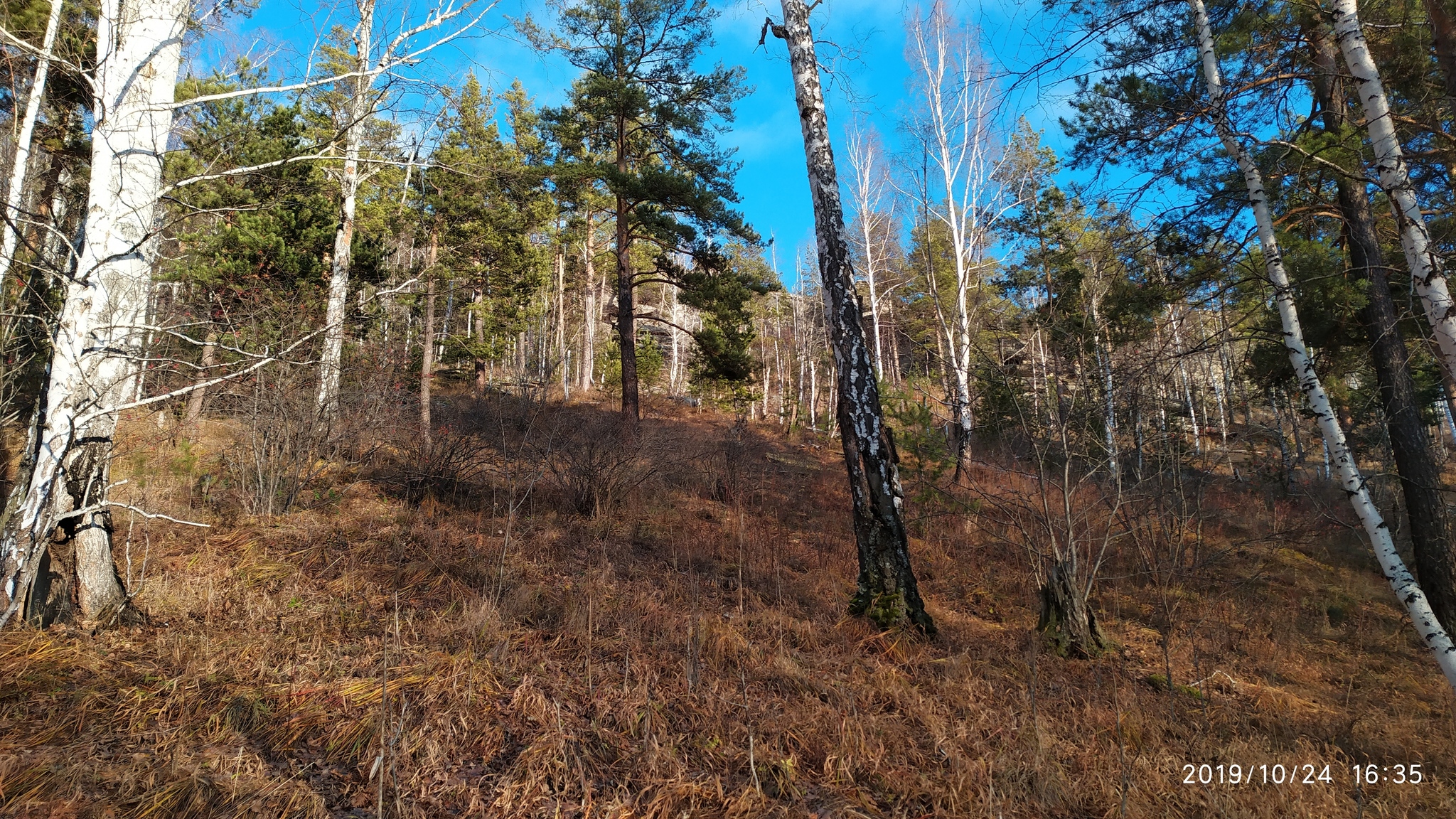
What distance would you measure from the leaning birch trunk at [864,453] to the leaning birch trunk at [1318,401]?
2.98m

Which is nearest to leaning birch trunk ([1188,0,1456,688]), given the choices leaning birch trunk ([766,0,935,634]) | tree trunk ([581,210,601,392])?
leaning birch trunk ([766,0,935,634])

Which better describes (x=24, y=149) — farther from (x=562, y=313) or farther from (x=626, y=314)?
(x=562, y=313)

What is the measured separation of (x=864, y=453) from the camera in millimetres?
4949

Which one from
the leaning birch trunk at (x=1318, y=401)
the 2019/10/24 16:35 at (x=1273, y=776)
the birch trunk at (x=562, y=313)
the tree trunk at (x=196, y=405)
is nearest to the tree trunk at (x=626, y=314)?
the tree trunk at (x=196, y=405)

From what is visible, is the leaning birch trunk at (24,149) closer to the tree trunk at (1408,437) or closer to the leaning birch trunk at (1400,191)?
the leaning birch trunk at (1400,191)

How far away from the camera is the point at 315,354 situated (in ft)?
24.6

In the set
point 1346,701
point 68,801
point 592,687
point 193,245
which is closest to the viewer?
point 68,801

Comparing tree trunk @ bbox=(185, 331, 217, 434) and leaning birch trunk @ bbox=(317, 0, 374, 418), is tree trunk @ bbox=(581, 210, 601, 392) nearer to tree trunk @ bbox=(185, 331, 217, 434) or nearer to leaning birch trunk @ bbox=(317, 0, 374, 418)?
leaning birch trunk @ bbox=(317, 0, 374, 418)

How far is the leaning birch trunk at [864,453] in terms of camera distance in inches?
192

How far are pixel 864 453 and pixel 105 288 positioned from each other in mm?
4791

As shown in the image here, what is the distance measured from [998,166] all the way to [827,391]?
1911cm

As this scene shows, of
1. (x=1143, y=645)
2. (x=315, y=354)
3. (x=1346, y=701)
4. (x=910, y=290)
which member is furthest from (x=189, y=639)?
(x=910, y=290)

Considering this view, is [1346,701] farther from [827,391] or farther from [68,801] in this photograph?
[827,391]

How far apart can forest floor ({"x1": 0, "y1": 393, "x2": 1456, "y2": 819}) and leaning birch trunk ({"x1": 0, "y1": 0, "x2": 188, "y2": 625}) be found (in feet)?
2.86
